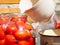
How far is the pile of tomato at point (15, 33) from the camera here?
40 centimetres

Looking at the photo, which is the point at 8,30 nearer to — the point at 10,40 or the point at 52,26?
the point at 10,40

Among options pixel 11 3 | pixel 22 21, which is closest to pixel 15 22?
pixel 22 21

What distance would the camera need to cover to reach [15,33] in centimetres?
41

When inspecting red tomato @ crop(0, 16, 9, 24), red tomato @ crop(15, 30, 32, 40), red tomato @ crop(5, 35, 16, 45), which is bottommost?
red tomato @ crop(5, 35, 16, 45)

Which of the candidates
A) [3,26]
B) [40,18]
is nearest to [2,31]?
[3,26]

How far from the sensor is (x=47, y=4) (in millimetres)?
438

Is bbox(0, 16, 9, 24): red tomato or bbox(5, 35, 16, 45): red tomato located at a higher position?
bbox(0, 16, 9, 24): red tomato

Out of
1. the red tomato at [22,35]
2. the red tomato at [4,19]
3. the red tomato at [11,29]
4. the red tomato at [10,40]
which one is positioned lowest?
the red tomato at [10,40]

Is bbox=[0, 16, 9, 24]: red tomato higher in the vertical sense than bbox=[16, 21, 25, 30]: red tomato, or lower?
higher

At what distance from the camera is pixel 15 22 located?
441mm

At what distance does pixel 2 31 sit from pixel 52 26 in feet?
0.71

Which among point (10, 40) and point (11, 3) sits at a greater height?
point (11, 3)

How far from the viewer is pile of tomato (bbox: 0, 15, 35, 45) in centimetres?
40

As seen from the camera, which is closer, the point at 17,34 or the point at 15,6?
the point at 17,34
